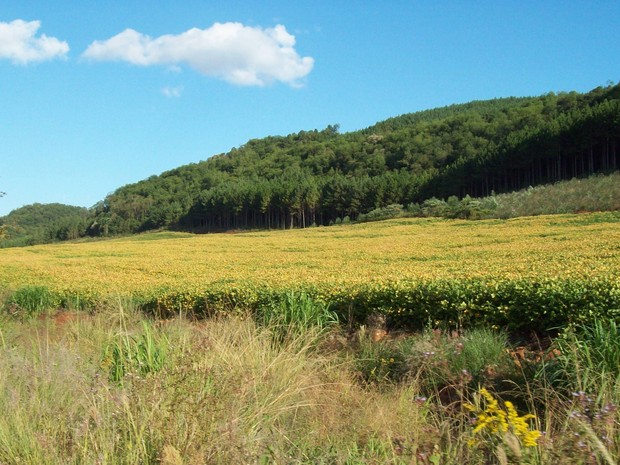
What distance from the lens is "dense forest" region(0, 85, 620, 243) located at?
61594 mm

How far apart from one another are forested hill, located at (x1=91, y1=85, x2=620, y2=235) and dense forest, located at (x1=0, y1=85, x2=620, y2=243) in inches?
6.8

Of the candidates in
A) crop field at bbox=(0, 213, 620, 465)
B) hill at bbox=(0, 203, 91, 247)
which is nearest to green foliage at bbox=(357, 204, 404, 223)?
crop field at bbox=(0, 213, 620, 465)

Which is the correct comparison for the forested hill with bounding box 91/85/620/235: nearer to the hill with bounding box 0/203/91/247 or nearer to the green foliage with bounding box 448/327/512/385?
the hill with bounding box 0/203/91/247

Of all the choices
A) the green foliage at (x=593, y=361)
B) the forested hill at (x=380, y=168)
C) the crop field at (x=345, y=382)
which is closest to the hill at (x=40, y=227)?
the forested hill at (x=380, y=168)

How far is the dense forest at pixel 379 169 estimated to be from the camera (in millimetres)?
61594

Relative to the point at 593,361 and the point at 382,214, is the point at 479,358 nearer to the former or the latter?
the point at 593,361

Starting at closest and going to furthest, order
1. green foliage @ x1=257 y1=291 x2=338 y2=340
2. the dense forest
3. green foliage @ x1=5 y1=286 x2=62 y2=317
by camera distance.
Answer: green foliage @ x1=257 y1=291 x2=338 y2=340, green foliage @ x1=5 y1=286 x2=62 y2=317, the dense forest

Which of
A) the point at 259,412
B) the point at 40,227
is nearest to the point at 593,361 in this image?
the point at 259,412

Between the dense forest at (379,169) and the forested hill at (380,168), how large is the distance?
6.8 inches

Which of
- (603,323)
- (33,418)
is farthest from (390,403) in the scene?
(603,323)

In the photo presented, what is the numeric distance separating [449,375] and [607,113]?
60.8 meters

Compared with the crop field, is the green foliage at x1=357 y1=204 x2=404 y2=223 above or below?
above

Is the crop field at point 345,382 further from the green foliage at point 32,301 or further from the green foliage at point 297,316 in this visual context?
the green foliage at point 32,301

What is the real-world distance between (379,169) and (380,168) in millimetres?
276
